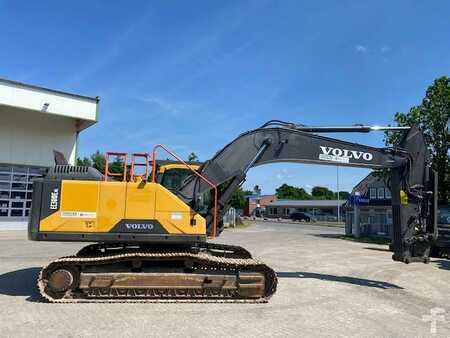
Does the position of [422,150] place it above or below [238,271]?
above

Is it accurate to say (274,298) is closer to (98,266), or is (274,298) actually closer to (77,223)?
(98,266)

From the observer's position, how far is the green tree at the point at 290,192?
467 feet

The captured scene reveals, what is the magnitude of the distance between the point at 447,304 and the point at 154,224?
6668 millimetres

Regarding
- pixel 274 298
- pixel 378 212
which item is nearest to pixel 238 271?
pixel 274 298

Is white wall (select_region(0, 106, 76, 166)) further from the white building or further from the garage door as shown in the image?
the garage door

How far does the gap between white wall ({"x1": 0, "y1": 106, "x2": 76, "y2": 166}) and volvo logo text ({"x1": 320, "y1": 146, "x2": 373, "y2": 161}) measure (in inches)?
876

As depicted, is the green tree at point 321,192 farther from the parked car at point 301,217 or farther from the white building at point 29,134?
the white building at point 29,134

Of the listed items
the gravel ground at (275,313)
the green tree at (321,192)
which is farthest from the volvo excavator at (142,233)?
the green tree at (321,192)

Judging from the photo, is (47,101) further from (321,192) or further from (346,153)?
(321,192)

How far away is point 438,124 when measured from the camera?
28.4 m

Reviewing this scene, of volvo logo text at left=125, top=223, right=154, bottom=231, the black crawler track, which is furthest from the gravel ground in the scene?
volvo logo text at left=125, top=223, right=154, bottom=231

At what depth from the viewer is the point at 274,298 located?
9.50 metres

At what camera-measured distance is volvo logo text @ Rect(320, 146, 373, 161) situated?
11.0m

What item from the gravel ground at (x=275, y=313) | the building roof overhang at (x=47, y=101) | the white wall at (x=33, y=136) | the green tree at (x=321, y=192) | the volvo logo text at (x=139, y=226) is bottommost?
the gravel ground at (x=275, y=313)
